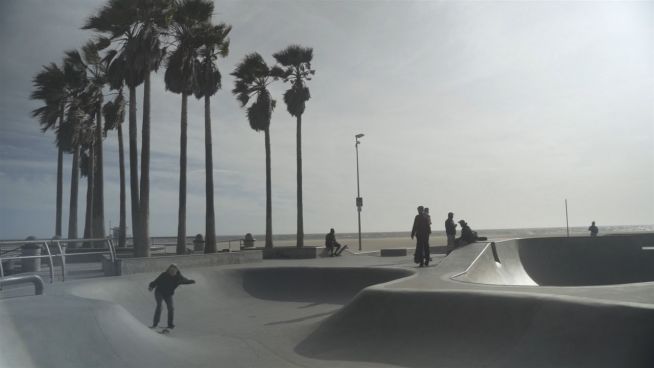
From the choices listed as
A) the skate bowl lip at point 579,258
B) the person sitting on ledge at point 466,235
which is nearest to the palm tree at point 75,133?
the person sitting on ledge at point 466,235

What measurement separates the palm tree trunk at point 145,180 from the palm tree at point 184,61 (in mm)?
1994

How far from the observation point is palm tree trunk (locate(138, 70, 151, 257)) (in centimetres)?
1927

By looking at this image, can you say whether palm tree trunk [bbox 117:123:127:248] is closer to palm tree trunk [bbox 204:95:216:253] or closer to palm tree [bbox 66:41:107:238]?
palm tree [bbox 66:41:107:238]

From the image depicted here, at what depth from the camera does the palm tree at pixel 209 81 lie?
2254 centimetres

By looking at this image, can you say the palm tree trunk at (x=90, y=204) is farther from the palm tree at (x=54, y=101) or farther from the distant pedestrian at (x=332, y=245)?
the distant pedestrian at (x=332, y=245)

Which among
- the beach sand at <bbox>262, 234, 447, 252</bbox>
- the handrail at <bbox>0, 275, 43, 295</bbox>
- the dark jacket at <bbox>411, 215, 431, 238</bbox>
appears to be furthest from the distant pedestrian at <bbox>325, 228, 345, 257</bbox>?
the handrail at <bbox>0, 275, 43, 295</bbox>

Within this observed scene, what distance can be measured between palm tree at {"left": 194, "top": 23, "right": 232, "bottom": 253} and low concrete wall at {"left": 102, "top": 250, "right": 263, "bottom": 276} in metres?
2.21

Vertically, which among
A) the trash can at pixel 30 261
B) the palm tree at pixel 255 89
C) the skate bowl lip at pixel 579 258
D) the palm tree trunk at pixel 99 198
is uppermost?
the palm tree at pixel 255 89

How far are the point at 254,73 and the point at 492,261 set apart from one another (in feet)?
64.9

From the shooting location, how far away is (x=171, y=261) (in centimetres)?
1703

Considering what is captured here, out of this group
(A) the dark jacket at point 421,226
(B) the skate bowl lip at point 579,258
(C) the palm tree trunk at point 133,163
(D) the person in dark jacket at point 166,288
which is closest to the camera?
(D) the person in dark jacket at point 166,288

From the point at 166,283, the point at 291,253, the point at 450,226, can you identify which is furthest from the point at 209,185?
the point at 166,283

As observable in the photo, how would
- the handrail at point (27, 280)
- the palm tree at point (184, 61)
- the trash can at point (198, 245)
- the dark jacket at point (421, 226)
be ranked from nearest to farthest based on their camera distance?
1. the handrail at point (27, 280)
2. the dark jacket at point (421, 226)
3. the palm tree at point (184, 61)
4. the trash can at point (198, 245)

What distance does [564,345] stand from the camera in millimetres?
5586
